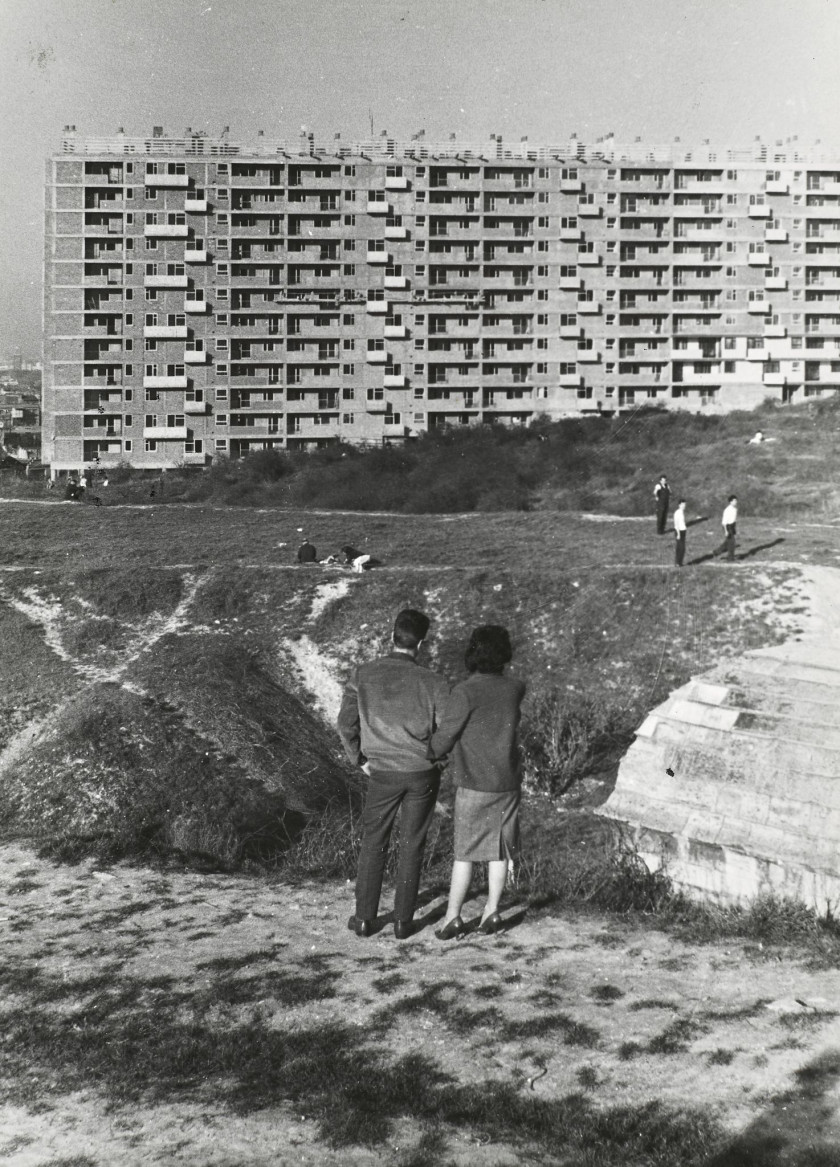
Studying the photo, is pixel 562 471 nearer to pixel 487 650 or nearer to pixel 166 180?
pixel 487 650

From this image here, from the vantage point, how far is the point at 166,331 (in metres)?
62.8

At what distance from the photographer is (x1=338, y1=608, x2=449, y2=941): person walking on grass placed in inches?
232

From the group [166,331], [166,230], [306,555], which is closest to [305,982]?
[306,555]

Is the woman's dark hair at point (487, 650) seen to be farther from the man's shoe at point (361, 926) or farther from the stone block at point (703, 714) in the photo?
the stone block at point (703, 714)

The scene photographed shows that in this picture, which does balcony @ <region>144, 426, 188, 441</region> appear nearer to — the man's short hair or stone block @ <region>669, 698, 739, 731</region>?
stone block @ <region>669, 698, 739, 731</region>

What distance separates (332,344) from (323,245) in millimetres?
6635

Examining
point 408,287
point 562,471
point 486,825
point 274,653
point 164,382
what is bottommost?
point 274,653

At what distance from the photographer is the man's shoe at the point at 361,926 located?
20.6ft

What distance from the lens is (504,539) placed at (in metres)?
26.1

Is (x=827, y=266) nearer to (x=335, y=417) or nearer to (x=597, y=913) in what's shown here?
(x=335, y=417)

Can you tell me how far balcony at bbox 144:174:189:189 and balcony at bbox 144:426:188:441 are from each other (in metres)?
15.6

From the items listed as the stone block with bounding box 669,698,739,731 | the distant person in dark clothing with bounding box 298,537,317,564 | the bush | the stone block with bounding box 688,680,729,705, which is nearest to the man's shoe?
the stone block with bounding box 669,698,739,731

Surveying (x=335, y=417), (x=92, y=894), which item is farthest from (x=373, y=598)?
(x=335, y=417)

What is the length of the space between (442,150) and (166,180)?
19.1 metres
